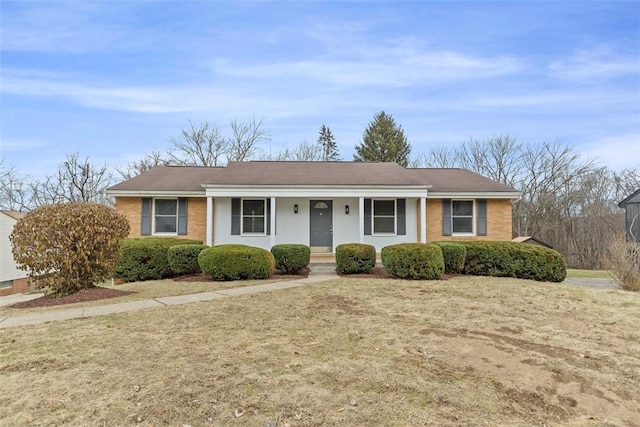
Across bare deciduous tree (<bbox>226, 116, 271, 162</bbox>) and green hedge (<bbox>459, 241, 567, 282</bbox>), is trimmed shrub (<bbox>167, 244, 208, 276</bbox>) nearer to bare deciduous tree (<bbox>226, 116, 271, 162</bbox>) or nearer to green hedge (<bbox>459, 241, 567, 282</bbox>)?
green hedge (<bbox>459, 241, 567, 282</bbox>)

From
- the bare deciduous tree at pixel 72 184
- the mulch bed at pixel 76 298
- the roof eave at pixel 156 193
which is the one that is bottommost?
the mulch bed at pixel 76 298

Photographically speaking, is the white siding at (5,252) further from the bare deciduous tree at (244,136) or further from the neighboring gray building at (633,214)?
the neighboring gray building at (633,214)

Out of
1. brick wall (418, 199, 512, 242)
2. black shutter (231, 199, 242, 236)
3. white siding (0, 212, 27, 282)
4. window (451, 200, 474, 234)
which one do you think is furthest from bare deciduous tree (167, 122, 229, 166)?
window (451, 200, 474, 234)

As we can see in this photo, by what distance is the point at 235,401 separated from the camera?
2.99m

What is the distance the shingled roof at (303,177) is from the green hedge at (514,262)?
3847 millimetres

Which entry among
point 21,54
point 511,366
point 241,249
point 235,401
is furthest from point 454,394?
point 21,54

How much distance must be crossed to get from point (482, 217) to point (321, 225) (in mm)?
6615

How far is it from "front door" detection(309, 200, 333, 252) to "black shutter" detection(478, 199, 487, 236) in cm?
608

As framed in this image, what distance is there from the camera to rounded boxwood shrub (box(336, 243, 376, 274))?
10711mm

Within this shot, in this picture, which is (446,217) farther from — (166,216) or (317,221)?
(166,216)

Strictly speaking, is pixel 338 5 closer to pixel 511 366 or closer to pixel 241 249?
pixel 241 249

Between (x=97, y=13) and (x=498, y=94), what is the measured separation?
17669 millimetres

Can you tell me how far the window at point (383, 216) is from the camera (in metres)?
15.0

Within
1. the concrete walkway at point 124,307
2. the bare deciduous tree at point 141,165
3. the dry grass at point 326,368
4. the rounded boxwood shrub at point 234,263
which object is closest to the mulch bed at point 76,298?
the concrete walkway at point 124,307
